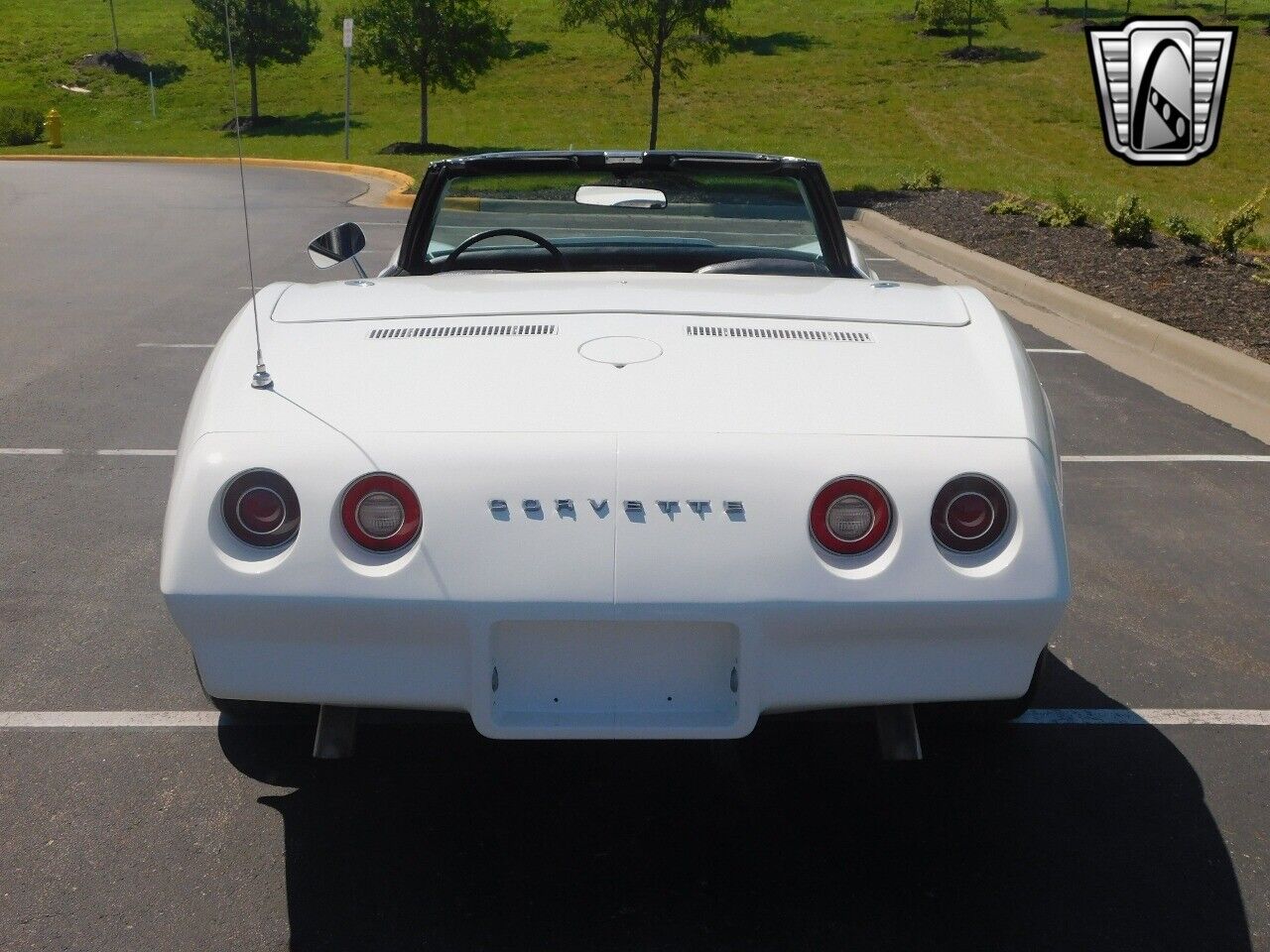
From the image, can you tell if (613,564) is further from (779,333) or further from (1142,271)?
(1142,271)

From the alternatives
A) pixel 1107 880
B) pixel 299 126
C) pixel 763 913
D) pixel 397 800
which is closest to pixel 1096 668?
pixel 1107 880

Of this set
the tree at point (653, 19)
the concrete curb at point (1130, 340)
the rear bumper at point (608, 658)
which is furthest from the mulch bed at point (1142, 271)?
the tree at point (653, 19)

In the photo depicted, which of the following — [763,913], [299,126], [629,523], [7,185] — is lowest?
[299,126]

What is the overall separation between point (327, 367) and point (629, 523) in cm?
81

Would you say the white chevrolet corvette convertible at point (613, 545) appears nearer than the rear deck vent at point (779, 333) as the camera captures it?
Yes

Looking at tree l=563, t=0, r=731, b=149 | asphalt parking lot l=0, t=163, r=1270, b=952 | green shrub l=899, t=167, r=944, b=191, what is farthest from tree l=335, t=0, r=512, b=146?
asphalt parking lot l=0, t=163, r=1270, b=952

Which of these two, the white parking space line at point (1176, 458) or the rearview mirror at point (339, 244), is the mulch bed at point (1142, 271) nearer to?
the white parking space line at point (1176, 458)

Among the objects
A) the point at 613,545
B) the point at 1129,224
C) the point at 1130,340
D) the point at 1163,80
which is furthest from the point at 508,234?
the point at 1163,80

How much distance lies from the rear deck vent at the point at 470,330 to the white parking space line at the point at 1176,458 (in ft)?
13.6

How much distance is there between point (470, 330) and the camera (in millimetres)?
2998

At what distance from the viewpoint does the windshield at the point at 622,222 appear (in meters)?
4.27

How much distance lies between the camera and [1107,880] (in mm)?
2881

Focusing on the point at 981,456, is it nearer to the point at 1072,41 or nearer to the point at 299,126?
the point at 299,126

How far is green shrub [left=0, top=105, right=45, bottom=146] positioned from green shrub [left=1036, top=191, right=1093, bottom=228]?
34.5 meters
